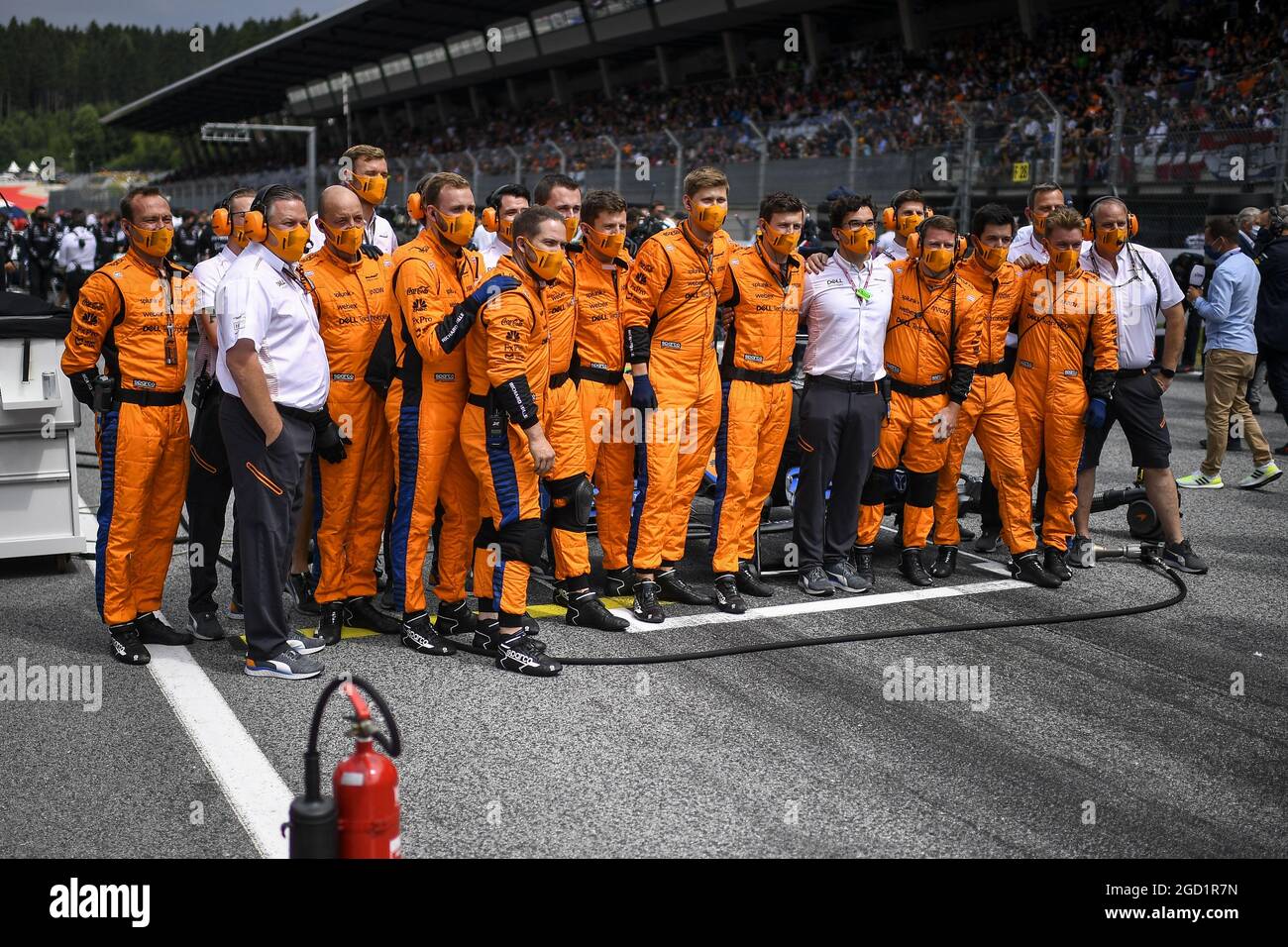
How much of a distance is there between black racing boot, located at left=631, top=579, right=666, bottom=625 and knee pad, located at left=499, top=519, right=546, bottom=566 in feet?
3.28

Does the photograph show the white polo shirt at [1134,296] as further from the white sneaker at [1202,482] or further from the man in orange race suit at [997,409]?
the white sneaker at [1202,482]

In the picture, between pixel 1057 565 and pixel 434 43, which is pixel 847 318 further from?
pixel 434 43

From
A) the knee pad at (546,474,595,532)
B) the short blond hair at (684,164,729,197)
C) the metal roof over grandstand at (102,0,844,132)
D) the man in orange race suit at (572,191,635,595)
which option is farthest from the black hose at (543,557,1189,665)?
the metal roof over grandstand at (102,0,844,132)

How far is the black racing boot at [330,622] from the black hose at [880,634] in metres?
1.14

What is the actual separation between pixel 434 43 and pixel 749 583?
45.3 meters

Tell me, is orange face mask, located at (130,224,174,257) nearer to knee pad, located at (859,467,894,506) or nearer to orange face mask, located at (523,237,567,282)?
orange face mask, located at (523,237,567,282)

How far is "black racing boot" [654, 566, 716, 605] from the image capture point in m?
6.54

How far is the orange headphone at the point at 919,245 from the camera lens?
22.4ft

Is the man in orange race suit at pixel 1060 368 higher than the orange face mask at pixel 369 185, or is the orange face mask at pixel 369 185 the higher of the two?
the orange face mask at pixel 369 185

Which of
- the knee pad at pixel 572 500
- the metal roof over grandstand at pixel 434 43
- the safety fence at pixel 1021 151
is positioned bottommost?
the knee pad at pixel 572 500

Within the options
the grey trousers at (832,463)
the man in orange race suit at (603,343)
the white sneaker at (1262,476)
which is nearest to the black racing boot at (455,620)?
the man in orange race suit at (603,343)

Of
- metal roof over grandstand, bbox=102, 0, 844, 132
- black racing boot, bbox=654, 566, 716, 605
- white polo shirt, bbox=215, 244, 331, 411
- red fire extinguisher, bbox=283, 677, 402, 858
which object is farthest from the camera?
metal roof over grandstand, bbox=102, 0, 844, 132
